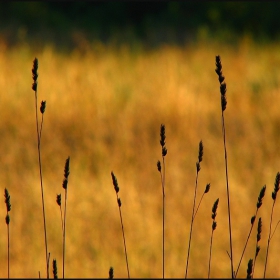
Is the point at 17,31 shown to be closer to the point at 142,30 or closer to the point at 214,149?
the point at 142,30

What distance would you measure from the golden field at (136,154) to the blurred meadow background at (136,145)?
0.04 ft

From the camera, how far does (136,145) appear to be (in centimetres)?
616

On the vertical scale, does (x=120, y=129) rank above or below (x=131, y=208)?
above

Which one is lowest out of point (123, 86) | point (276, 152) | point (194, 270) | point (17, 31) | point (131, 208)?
point (194, 270)

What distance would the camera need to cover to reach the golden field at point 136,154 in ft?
15.8

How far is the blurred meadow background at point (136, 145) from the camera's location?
4.83m

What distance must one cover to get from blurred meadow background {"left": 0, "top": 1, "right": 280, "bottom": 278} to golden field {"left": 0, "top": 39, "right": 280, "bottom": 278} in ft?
0.04

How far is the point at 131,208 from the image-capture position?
519cm

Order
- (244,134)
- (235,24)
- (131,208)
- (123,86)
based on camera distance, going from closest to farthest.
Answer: (131,208) → (244,134) → (123,86) → (235,24)

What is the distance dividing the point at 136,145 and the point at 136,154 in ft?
0.45

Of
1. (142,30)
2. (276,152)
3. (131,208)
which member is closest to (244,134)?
(276,152)

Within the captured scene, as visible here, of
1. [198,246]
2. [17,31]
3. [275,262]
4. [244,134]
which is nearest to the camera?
[275,262]

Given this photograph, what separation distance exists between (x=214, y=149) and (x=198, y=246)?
1.41 meters

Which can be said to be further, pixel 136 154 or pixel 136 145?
pixel 136 145
